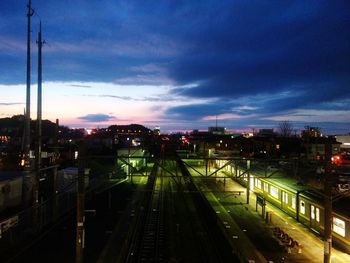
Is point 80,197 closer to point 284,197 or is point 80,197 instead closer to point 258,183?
point 284,197

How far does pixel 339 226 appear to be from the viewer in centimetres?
1883

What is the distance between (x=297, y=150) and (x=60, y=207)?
60.4 metres

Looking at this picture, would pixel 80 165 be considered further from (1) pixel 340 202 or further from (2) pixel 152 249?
(1) pixel 340 202

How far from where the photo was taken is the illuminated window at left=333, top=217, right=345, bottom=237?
60.4ft

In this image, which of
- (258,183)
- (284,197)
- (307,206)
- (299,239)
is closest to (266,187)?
(258,183)

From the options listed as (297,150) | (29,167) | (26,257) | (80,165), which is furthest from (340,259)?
(297,150)

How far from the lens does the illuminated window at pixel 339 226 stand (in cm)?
1840

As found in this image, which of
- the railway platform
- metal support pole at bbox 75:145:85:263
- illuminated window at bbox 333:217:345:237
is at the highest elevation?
metal support pole at bbox 75:145:85:263

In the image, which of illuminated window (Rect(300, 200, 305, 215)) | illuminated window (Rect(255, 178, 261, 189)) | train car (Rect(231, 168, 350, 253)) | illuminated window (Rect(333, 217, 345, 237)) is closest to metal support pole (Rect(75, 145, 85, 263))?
train car (Rect(231, 168, 350, 253))

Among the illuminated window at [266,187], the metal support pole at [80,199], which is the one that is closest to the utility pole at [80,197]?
the metal support pole at [80,199]

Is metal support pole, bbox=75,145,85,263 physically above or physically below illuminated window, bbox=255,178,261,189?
above

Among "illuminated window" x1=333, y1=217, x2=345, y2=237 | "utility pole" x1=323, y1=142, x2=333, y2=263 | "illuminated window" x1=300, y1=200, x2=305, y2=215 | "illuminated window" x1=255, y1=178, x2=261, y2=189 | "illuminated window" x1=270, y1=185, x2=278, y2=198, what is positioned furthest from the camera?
"illuminated window" x1=255, y1=178, x2=261, y2=189

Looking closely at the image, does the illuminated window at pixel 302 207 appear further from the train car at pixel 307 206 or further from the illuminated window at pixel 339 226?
the illuminated window at pixel 339 226

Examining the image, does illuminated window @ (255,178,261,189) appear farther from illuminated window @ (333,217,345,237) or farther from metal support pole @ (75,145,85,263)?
metal support pole @ (75,145,85,263)
